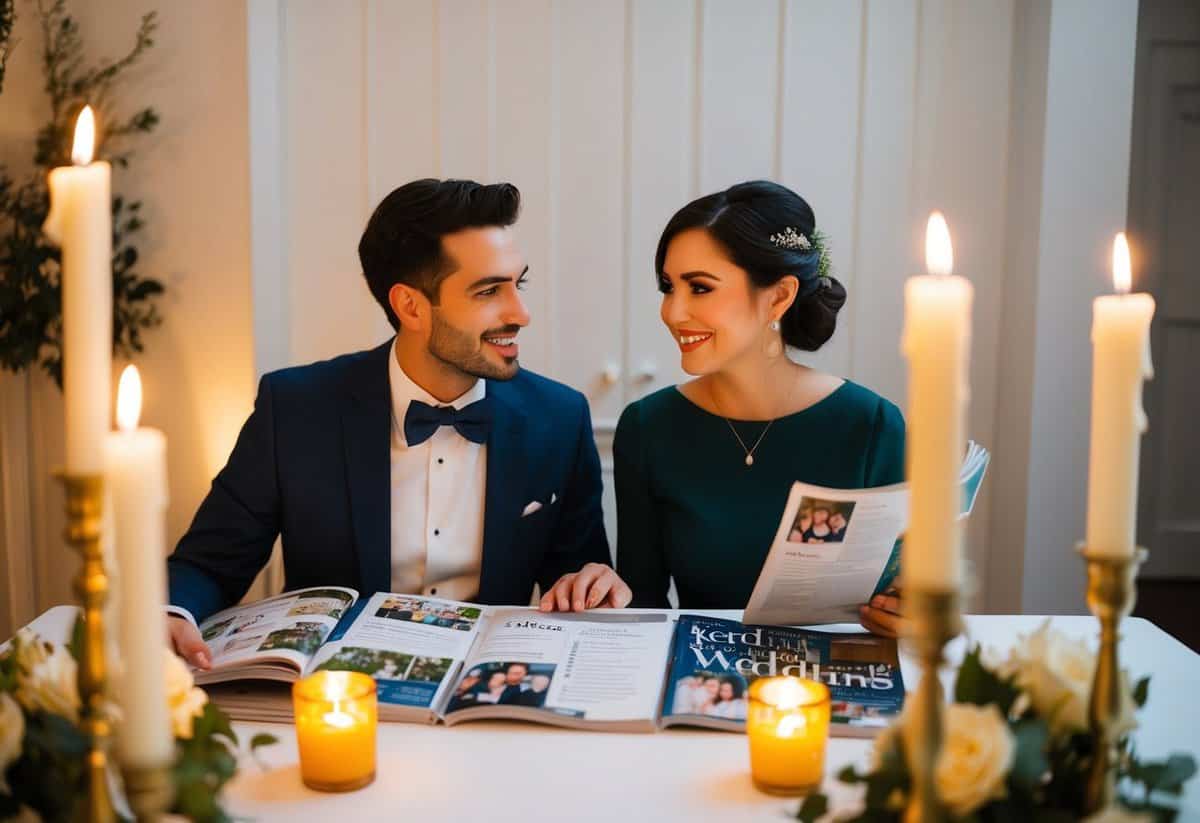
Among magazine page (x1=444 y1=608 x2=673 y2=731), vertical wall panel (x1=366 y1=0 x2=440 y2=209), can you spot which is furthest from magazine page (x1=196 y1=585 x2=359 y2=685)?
vertical wall panel (x1=366 y1=0 x2=440 y2=209)

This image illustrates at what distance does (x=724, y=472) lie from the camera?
7.09 feet

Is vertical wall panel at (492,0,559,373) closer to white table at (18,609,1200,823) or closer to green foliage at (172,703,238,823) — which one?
white table at (18,609,1200,823)

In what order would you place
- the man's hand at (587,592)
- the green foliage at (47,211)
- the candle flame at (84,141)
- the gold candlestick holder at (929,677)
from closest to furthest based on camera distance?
the gold candlestick holder at (929,677) < the candle flame at (84,141) < the man's hand at (587,592) < the green foliage at (47,211)

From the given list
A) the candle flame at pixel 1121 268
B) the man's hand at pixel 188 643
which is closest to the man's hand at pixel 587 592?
the man's hand at pixel 188 643

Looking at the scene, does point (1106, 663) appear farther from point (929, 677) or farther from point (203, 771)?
point (203, 771)

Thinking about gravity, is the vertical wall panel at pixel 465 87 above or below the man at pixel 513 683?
above

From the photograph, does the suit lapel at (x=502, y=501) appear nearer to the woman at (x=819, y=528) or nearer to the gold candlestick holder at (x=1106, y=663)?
the woman at (x=819, y=528)

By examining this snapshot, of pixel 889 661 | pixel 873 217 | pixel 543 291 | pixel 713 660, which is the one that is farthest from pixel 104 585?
pixel 873 217

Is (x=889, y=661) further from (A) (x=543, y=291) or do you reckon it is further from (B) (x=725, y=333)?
(A) (x=543, y=291)

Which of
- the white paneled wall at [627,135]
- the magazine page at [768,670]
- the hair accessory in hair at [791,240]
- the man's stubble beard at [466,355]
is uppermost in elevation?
the white paneled wall at [627,135]

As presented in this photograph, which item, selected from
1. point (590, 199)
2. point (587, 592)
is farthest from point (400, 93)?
point (587, 592)

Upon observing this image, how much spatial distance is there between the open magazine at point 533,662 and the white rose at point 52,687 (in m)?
0.41

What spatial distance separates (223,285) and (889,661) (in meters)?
2.10

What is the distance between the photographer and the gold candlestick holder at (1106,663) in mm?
820
